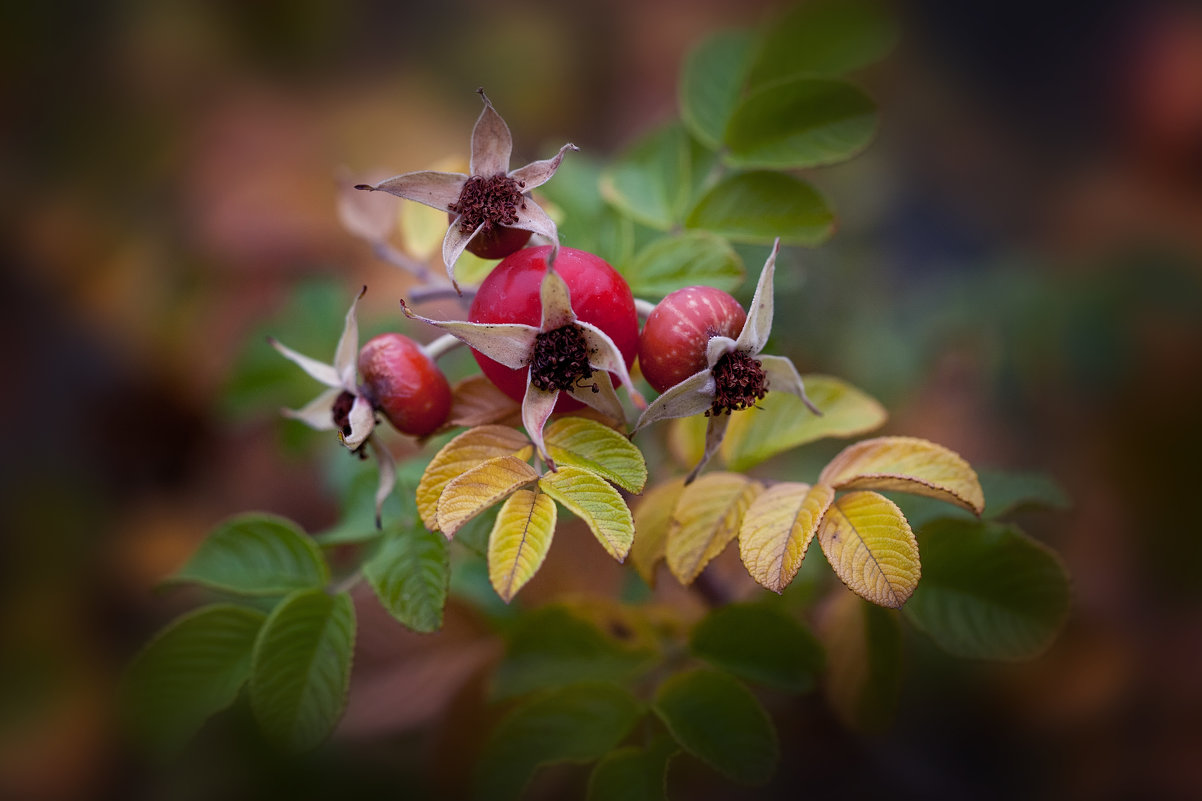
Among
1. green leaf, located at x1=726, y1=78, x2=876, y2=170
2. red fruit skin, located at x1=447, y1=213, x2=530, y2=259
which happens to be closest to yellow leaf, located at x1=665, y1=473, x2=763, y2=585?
red fruit skin, located at x1=447, y1=213, x2=530, y2=259

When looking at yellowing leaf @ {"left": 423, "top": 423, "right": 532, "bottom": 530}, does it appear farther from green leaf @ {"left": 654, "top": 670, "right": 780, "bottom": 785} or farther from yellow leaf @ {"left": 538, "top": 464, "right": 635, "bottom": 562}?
green leaf @ {"left": 654, "top": 670, "right": 780, "bottom": 785}

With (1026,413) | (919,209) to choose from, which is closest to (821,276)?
(1026,413)

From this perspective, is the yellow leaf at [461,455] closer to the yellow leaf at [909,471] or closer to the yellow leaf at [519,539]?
the yellow leaf at [519,539]

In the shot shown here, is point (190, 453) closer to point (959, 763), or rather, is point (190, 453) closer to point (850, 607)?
point (850, 607)

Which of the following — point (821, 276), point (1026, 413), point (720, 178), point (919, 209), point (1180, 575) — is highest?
point (720, 178)

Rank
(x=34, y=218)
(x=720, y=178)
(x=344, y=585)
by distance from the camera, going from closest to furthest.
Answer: (x=344, y=585) → (x=720, y=178) → (x=34, y=218)

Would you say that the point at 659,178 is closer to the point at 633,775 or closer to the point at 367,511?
the point at 367,511
